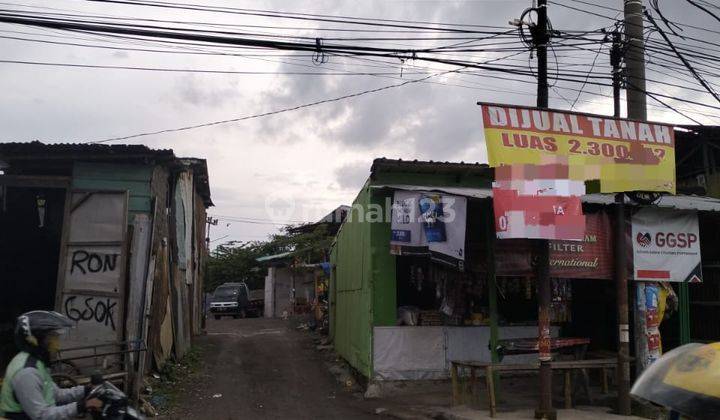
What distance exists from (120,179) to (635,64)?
10379 mm

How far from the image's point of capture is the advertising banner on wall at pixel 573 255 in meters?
11.0

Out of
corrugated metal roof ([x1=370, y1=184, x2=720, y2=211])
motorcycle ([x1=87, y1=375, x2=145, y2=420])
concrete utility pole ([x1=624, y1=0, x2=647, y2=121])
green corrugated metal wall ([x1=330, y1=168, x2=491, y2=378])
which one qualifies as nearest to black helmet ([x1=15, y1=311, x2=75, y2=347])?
motorcycle ([x1=87, y1=375, x2=145, y2=420])

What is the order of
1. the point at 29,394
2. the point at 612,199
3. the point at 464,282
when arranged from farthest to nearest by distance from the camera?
the point at 464,282, the point at 612,199, the point at 29,394

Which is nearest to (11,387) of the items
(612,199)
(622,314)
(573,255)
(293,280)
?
(622,314)

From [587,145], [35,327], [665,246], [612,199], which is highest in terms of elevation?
[587,145]

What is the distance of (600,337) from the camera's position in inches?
533

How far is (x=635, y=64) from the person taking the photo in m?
13.3

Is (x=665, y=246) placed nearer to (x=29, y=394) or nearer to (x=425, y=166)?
(x=425, y=166)

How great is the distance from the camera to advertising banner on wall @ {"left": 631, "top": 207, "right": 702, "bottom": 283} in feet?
36.0

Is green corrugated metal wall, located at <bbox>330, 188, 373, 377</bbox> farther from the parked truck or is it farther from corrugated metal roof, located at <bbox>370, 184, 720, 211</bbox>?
the parked truck

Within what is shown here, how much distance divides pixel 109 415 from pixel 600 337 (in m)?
11.6

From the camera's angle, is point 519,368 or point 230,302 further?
point 230,302

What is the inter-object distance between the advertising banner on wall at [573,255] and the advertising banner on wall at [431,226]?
756 mm

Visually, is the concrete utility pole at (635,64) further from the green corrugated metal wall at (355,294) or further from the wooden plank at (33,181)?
the wooden plank at (33,181)
